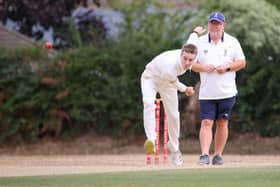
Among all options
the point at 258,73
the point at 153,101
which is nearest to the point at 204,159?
the point at 153,101

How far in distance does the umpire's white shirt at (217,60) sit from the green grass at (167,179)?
181 centimetres

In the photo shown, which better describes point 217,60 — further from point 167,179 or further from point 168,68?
point 167,179

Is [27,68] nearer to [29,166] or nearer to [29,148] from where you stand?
[29,148]

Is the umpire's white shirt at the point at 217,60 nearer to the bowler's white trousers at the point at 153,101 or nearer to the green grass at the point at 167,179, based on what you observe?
the bowler's white trousers at the point at 153,101

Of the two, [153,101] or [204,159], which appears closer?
[153,101]

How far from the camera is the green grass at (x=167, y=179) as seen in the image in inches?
493

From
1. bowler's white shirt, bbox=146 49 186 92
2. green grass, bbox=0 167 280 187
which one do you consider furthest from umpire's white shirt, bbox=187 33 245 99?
green grass, bbox=0 167 280 187

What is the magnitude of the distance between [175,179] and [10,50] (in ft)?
36.5

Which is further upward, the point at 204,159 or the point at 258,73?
the point at 258,73

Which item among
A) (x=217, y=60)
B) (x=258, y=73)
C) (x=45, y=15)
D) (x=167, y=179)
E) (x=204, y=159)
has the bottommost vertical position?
(x=167, y=179)

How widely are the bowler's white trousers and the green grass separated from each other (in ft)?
3.67

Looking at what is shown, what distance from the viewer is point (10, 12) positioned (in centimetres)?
2855

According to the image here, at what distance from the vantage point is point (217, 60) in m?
15.8

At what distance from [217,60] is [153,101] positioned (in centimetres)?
120
